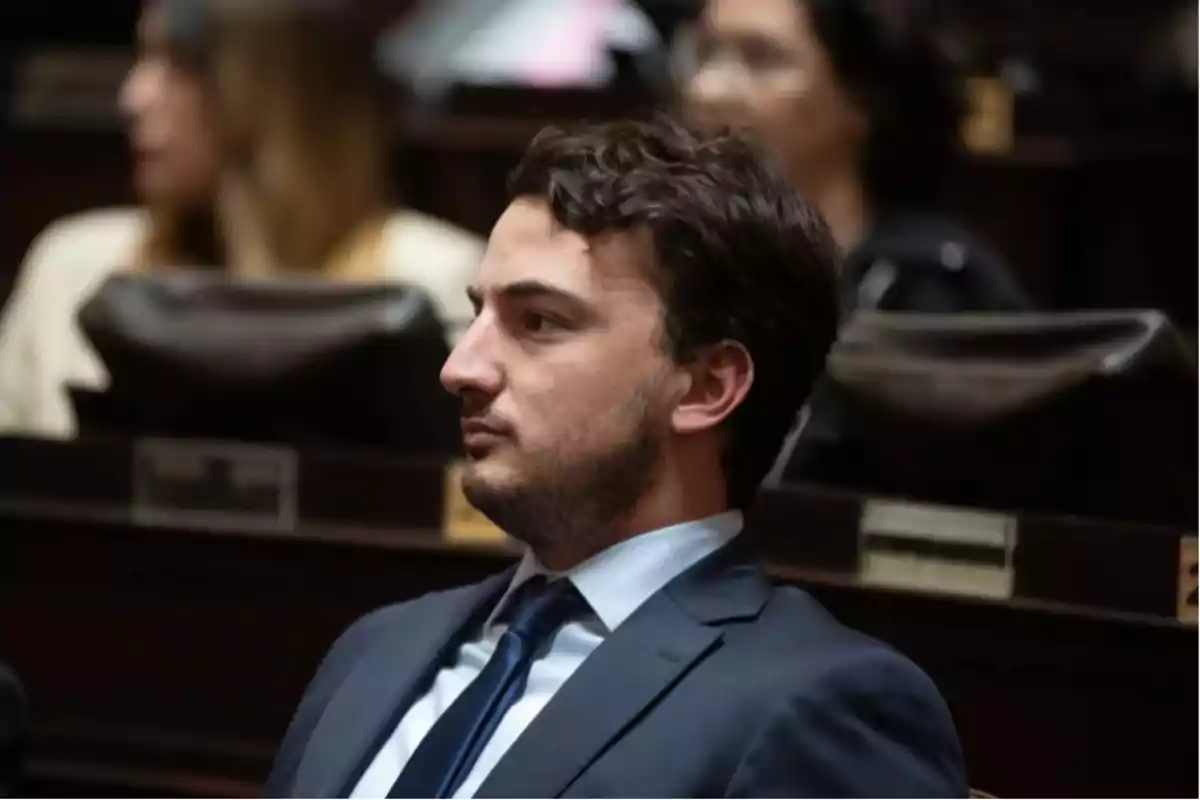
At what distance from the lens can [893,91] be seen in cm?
227

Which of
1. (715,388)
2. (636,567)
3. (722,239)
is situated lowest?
(636,567)

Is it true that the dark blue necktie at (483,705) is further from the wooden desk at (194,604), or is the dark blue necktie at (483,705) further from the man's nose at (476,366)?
the wooden desk at (194,604)

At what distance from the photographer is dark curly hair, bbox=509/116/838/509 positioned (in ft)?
4.15

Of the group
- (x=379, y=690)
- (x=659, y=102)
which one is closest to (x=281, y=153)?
(x=659, y=102)

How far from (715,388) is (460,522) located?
0.66 meters

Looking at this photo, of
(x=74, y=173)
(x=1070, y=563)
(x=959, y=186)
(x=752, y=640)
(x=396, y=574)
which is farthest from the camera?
(x=74, y=173)

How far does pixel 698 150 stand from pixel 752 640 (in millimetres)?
336

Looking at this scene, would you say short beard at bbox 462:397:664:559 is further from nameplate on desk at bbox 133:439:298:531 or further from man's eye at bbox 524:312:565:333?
nameplate on desk at bbox 133:439:298:531

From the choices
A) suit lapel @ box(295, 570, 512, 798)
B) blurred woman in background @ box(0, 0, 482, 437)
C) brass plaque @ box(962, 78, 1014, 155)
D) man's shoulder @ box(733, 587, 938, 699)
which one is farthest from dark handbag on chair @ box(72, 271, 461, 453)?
brass plaque @ box(962, 78, 1014, 155)

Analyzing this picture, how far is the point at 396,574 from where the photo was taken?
196 cm

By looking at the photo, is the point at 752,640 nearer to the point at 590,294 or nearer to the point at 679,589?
the point at 679,589

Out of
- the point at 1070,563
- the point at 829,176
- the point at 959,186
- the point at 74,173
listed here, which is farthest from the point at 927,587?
the point at 74,173

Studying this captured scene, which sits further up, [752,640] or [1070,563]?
[752,640]

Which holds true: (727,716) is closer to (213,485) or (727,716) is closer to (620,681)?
(620,681)
